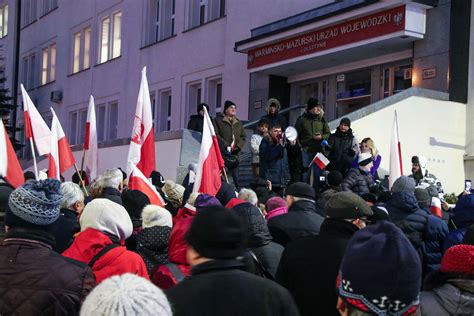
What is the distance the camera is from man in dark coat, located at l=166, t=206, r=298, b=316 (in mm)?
2760

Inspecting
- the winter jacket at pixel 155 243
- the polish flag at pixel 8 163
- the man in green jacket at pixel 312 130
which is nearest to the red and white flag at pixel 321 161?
the man in green jacket at pixel 312 130

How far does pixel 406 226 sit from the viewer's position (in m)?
6.05

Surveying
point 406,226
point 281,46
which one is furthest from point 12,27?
point 406,226

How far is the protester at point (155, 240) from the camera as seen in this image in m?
4.70

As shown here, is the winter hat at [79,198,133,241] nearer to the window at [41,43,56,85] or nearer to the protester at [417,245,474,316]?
the protester at [417,245,474,316]

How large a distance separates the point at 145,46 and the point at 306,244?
22.2 meters

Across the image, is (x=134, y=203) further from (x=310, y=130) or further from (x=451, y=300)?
(x=310, y=130)

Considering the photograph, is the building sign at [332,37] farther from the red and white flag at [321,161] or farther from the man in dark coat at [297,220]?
the man in dark coat at [297,220]

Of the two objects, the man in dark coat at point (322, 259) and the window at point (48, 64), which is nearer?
the man in dark coat at point (322, 259)

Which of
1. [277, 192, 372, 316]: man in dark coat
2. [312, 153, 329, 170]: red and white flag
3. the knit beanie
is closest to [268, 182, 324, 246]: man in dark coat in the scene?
the knit beanie

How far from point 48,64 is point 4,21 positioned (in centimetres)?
757

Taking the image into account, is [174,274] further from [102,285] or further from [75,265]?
[102,285]

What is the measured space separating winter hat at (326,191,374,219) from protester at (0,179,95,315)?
4.74 feet

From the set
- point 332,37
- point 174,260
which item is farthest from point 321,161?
point 174,260
